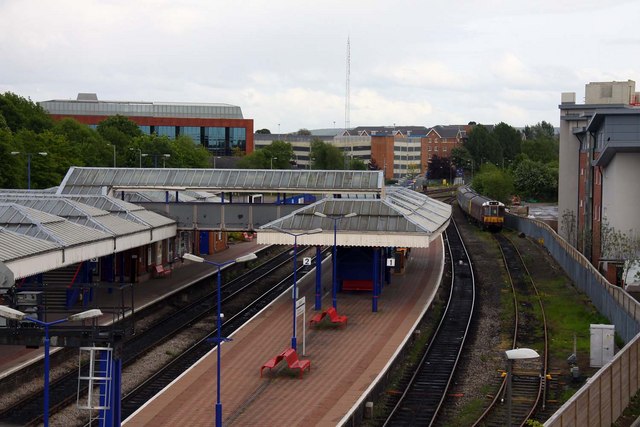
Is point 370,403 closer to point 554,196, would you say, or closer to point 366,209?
point 366,209

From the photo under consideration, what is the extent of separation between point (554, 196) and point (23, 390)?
10901 centimetres

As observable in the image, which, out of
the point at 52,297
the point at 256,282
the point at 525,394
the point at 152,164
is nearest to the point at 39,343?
the point at 525,394

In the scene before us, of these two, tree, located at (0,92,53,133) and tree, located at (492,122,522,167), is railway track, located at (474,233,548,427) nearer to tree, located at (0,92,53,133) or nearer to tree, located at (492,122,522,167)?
tree, located at (0,92,53,133)

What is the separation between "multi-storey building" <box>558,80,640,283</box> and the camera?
50.1 m

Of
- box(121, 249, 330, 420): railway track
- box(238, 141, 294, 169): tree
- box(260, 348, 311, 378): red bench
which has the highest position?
box(238, 141, 294, 169): tree

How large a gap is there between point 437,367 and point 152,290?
20536 mm

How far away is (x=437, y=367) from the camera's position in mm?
33156

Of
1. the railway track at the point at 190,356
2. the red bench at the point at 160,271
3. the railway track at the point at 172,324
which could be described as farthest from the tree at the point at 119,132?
the railway track at the point at 190,356

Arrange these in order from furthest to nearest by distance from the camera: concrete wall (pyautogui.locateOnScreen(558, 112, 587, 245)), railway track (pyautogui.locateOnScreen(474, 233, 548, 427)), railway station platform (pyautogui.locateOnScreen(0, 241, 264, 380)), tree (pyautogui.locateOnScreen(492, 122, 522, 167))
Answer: tree (pyautogui.locateOnScreen(492, 122, 522, 167)), concrete wall (pyautogui.locateOnScreen(558, 112, 587, 245)), railway station platform (pyautogui.locateOnScreen(0, 241, 264, 380)), railway track (pyautogui.locateOnScreen(474, 233, 548, 427))

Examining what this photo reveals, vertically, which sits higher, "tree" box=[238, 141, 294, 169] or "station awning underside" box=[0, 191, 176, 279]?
"tree" box=[238, 141, 294, 169]

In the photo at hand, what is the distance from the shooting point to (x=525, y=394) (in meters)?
29.3

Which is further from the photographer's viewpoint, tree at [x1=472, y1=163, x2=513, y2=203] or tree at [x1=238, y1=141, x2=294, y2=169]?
tree at [x1=238, y1=141, x2=294, y2=169]

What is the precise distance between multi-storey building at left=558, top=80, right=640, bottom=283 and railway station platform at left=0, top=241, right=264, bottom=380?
73.9 ft

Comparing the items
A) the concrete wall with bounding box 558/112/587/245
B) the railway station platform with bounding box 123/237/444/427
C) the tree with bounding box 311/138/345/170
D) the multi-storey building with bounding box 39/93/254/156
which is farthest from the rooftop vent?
the railway station platform with bounding box 123/237/444/427
